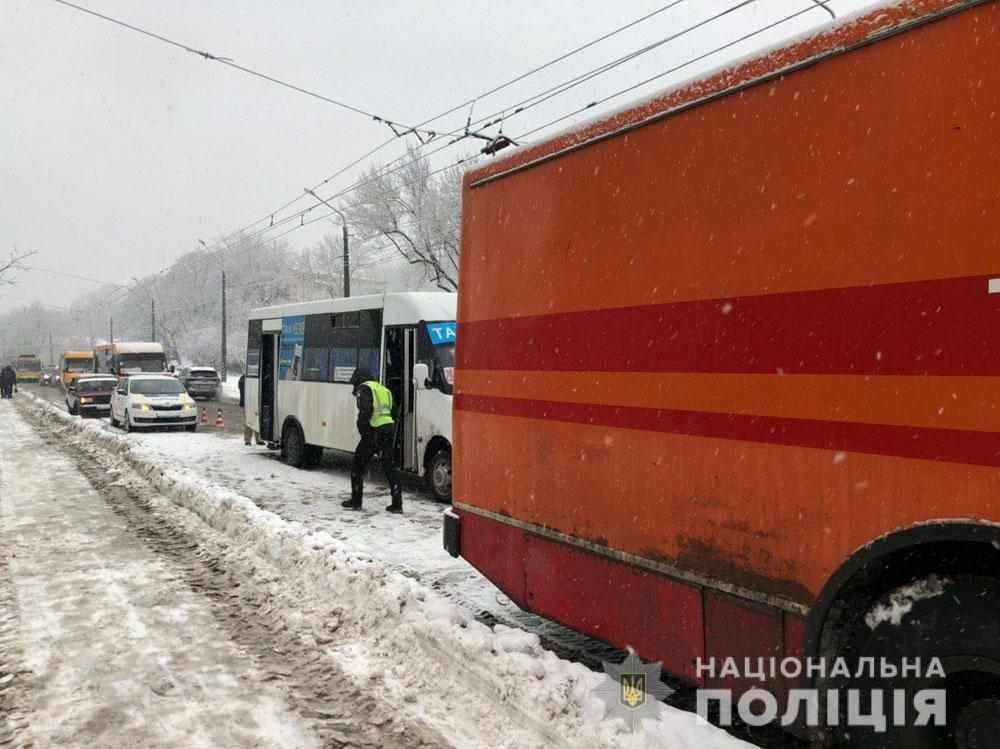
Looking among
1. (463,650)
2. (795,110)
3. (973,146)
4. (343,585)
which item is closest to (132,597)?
(343,585)

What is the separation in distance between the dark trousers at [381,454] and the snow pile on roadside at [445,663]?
2.48m

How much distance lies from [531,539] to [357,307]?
7.90 meters

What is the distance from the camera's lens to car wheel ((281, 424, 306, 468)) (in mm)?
13625

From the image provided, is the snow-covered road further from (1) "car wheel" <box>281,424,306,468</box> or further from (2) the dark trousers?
(1) "car wheel" <box>281,424,306,468</box>

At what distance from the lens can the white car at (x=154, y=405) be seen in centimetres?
2011

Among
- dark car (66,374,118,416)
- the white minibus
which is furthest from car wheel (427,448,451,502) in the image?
dark car (66,374,118,416)

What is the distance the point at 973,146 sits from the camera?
95.7 inches

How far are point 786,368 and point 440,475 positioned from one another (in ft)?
24.8

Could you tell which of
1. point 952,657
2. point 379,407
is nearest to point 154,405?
point 379,407

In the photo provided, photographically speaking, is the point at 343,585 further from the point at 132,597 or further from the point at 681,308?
the point at 681,308

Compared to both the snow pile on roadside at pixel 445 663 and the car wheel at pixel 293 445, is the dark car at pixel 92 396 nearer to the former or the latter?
the car wheel at pixel 293 445

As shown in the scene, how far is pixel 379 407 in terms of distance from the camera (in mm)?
9508

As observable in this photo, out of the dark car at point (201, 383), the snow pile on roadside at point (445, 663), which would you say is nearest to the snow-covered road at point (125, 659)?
the snow pile on roadside at point (445, 663)

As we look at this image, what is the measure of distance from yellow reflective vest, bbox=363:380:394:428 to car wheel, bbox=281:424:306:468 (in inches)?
174
